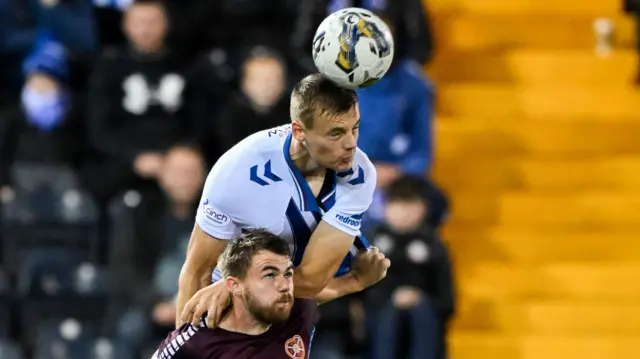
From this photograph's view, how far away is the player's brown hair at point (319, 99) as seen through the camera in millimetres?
4441

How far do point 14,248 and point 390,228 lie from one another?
1826 millimetres

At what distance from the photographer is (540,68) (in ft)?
26.2

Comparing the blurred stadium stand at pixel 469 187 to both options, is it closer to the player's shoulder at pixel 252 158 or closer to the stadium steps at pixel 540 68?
the stadium steps at pixel 540 68

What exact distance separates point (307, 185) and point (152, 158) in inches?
93.9

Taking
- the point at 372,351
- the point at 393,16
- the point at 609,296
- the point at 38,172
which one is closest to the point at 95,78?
the point at 38,172

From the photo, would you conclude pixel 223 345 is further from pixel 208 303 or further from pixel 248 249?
pixel 248 249

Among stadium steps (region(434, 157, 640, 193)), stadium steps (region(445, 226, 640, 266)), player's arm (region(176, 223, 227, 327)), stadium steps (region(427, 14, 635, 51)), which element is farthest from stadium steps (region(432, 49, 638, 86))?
player's arm (region(176, 223, 227, 327))

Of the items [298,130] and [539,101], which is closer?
[298,130]

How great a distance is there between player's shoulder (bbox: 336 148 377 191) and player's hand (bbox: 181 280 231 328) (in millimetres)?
520

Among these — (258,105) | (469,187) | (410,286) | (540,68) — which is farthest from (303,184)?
(540,68)

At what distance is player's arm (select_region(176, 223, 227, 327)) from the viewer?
4758mm

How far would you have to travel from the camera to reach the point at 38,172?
7.08 metres

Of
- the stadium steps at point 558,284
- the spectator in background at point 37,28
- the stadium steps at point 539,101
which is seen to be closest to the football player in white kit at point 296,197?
the stadium steps at point 558,284

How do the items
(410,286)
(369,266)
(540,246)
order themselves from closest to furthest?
(369,266) < (410,286) < (540,246)
